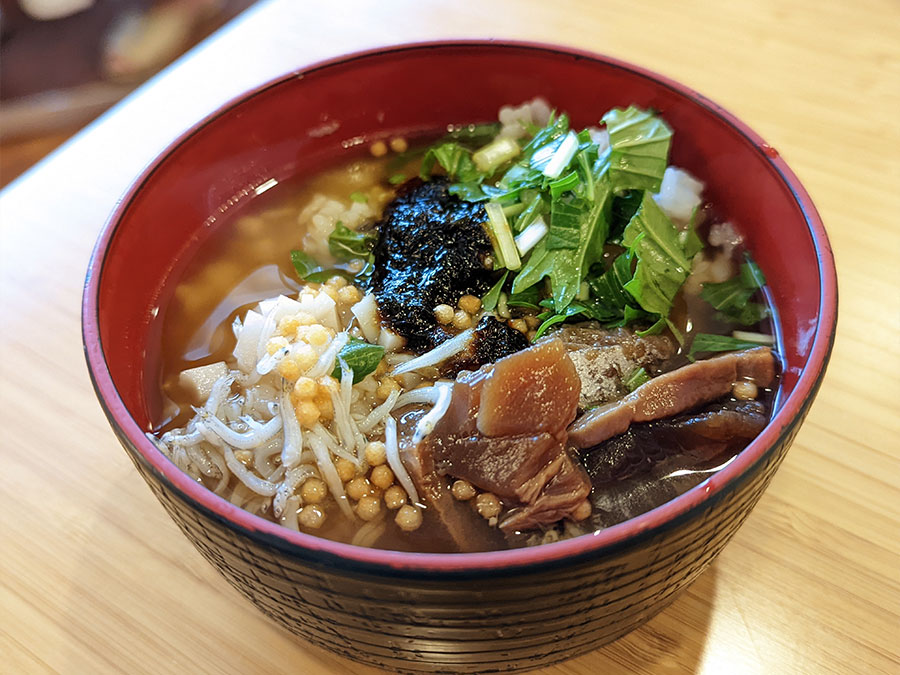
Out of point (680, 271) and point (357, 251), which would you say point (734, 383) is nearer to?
point (680, 271)

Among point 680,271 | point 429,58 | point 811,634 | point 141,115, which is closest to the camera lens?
point 811,634

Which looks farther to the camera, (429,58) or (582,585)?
(429,58)

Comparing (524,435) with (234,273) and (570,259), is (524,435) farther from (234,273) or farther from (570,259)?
(234,273)

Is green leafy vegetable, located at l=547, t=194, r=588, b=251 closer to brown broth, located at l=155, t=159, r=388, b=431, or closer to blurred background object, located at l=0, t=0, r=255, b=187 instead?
brown broth, located at l=155, t=159, r=388, b=431

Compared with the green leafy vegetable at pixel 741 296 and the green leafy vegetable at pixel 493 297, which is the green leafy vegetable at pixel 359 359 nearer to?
the green leafy vegetable at pixel 493 297

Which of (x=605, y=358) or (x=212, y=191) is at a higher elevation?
(x=212, y=191)

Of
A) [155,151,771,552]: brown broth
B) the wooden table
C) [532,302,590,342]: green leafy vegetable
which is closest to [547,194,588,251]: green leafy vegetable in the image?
[532,302,590,342]: green leafy vegetable

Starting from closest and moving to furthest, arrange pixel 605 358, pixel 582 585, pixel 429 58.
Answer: pixel 582 585 → pixel 605 358 → pixel 429 58

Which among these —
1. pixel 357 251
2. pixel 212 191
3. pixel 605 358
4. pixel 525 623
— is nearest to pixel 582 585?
pixel 525 623
